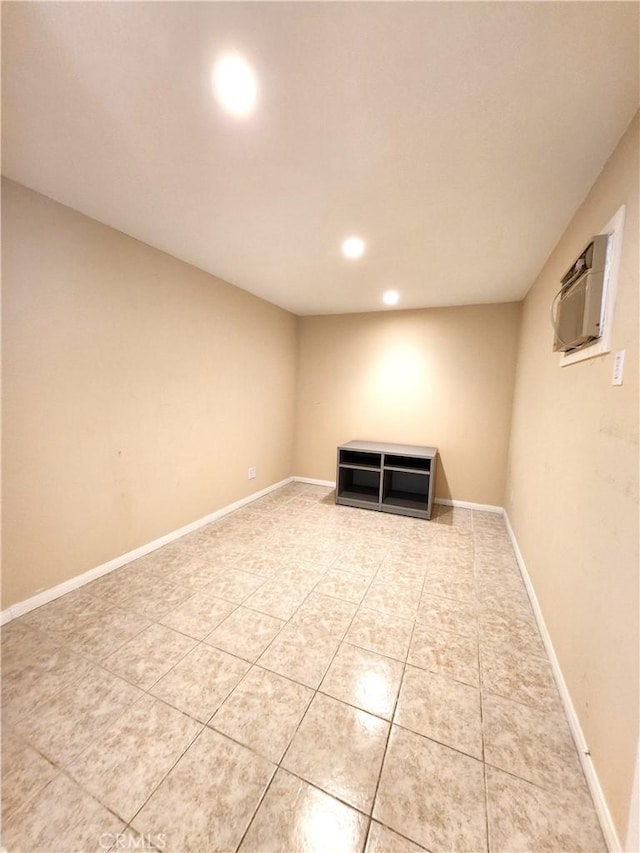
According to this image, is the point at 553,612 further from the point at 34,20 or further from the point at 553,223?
the point at 34,20

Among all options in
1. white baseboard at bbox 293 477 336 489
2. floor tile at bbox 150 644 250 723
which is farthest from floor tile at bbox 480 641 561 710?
white baseboard at bbox 293 477 336 489

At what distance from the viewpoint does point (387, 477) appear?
12.1ft

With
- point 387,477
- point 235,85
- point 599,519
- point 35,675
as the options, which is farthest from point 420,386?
point 35,675

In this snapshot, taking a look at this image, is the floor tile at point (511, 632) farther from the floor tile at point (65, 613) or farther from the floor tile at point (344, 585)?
the floor tile at point (65, 613)

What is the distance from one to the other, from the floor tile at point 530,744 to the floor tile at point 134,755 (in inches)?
45.1

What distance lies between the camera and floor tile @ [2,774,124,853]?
87 centimetres

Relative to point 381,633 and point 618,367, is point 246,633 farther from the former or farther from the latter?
point 618,367

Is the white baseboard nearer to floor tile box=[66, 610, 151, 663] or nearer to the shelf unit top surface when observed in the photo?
the shelf unit top surface

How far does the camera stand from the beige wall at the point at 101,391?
5.43 feet

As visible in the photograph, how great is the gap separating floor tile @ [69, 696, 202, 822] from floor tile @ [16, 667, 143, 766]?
→ 0.05 meters

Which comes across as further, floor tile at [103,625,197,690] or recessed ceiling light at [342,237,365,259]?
recessed ceiling light at [342,237,365,259]

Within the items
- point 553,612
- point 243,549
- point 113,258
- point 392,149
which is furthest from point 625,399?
point 113,258

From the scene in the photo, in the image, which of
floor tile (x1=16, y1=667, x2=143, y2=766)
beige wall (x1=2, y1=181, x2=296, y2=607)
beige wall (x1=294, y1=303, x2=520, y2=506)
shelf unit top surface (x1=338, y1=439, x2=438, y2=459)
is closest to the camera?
floor tile (x1=16, y1=667, x2=143, y2=766)

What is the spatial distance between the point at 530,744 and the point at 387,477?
2600mm
